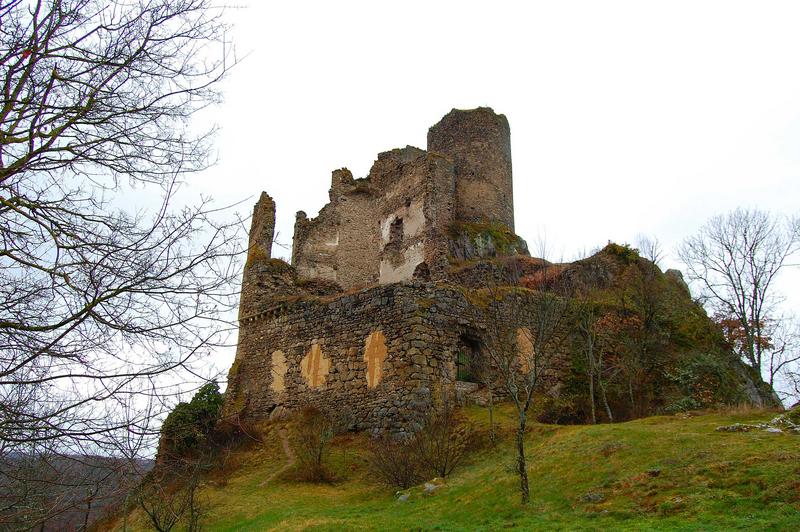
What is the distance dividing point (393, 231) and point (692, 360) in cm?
1565

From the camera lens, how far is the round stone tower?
101ft

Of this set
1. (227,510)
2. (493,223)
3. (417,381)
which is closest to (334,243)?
(493,223)

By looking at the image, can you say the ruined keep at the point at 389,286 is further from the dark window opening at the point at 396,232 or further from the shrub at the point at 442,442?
the shrub at the point at 442,442

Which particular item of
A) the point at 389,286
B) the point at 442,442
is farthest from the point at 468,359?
the point at 442,442

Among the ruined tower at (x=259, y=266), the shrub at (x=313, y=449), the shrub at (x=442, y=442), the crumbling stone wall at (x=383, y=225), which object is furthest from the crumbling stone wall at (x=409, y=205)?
the shrub at (x=442, y=442)

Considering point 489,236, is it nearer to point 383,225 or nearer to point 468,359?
point 383,225

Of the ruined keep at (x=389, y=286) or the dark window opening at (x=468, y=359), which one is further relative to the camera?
the dark window opening at (x=468, y=359)

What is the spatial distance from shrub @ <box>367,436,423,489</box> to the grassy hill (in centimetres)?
28

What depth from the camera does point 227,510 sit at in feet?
42.0

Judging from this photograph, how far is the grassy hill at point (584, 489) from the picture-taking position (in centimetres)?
770

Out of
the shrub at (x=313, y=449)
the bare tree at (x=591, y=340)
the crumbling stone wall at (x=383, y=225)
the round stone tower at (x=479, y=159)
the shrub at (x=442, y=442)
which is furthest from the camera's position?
the round stone tower at (x=479, y=159)

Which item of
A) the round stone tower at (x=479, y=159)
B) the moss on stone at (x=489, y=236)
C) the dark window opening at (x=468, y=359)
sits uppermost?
the round stone tower at (x=479, y=159)

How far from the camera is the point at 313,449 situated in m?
14.3

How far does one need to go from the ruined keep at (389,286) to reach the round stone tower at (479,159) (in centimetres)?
6
